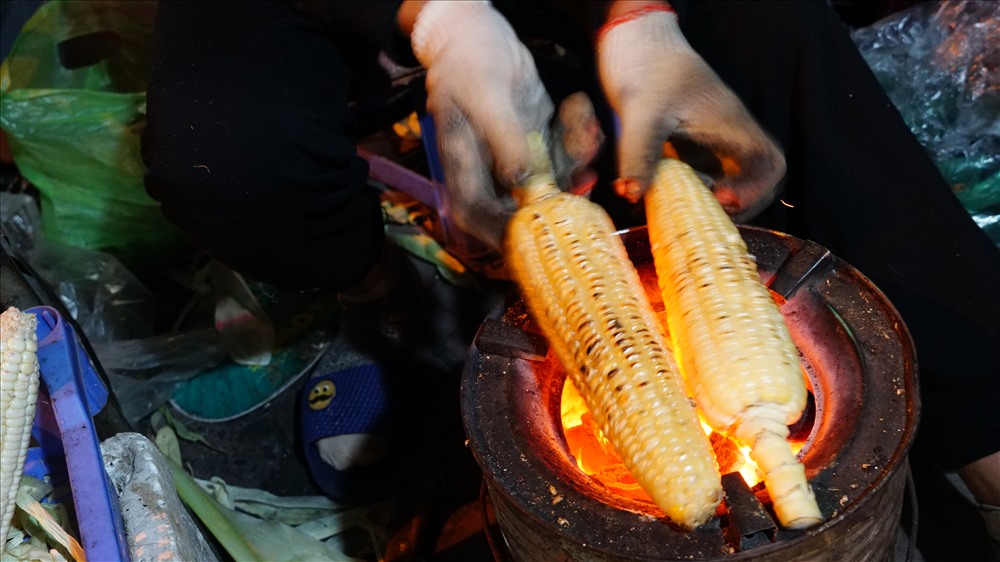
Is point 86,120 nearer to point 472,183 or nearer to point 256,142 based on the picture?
point 256,142

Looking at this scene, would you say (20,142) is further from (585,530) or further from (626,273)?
(585,530)

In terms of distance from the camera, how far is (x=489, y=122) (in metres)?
1.38

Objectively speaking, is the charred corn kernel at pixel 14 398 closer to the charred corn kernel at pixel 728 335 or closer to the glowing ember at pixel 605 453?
the glowing ember at pixel 605 453

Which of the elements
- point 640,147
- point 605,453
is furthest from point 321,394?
point 640,147

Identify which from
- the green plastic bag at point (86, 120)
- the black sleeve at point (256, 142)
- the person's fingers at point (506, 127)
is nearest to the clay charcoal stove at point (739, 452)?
the person's fingers at point (506, 127)

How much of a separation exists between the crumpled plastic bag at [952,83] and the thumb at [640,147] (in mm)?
982

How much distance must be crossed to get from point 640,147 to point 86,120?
5.71ft

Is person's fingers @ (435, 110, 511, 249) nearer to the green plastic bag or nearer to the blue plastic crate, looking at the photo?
the blue plastic crate

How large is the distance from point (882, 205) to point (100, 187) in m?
2.17

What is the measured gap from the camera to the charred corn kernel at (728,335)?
0.97m

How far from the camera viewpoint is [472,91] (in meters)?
1.42

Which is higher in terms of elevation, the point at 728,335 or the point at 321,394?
the point at 728,335

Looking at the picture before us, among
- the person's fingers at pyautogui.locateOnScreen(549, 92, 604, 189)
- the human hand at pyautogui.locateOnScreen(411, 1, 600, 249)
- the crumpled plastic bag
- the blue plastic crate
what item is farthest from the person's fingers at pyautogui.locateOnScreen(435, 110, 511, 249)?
the crumpled plastic bag

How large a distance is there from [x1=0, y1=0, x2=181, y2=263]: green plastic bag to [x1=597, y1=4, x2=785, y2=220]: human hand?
1570mm
